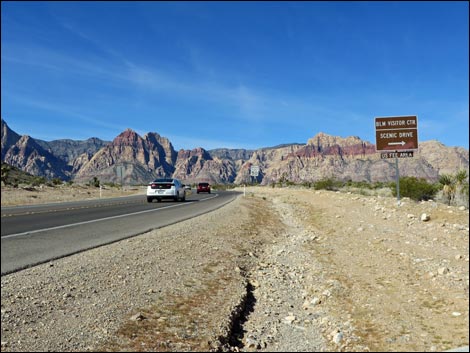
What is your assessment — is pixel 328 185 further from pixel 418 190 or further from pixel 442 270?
pixel 442 270

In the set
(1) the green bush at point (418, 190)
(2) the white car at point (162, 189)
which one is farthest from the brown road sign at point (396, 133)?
(2) the white car at point (162, 189)

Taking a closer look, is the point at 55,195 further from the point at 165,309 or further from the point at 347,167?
the point at 347,167

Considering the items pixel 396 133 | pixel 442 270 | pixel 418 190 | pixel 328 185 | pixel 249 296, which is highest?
pixel 396 133

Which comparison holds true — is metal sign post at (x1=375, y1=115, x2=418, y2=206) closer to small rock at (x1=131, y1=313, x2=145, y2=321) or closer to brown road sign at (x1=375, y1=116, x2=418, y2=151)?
brown road sign at (x1=375, y1=116, x2=418, y2=151)

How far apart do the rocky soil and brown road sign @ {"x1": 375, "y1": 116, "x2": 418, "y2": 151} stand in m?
5.41

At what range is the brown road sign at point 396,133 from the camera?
1498cm

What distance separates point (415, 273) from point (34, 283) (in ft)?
19.3

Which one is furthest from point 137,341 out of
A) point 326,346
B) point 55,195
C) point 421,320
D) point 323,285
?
point 55,195

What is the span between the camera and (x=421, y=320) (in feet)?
15.1

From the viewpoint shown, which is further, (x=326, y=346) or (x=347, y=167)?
(x=347, y=167)

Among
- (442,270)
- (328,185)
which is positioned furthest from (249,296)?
(328,185)

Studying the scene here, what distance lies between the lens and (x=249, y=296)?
6500 millimetres

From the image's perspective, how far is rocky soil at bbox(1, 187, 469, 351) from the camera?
4.07m

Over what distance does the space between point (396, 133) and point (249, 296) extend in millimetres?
11049
